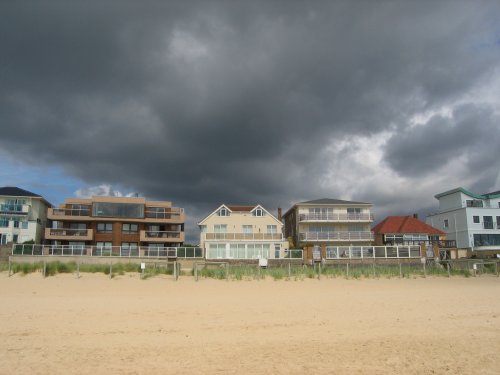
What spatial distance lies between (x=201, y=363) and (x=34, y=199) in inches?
2069

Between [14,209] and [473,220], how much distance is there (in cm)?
5781

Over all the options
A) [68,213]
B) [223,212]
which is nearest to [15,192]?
[68,213]

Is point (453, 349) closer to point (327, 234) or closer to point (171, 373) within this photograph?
point (171, 373)

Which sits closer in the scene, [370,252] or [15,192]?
[370,252]

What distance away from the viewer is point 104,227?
172 ft

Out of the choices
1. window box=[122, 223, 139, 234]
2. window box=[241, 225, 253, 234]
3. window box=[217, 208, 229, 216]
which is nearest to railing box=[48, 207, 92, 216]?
window box=[122, 223, 139, 234]

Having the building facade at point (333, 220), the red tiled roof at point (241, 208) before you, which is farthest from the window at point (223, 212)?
the building facade at point (333, 220)

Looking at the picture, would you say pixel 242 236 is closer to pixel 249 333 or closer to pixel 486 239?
pixel 486 239

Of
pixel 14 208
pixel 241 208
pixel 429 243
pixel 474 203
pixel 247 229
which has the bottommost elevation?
pixel 429 243

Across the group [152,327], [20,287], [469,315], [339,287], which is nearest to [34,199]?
[20,287]

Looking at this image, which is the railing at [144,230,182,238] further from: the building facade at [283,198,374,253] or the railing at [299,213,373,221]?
the railing at [299,213,373,221]

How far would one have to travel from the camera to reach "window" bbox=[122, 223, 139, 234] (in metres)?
52.8

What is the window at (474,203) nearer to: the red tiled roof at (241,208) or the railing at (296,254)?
the railing at (296,254)

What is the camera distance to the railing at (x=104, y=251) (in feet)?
135
